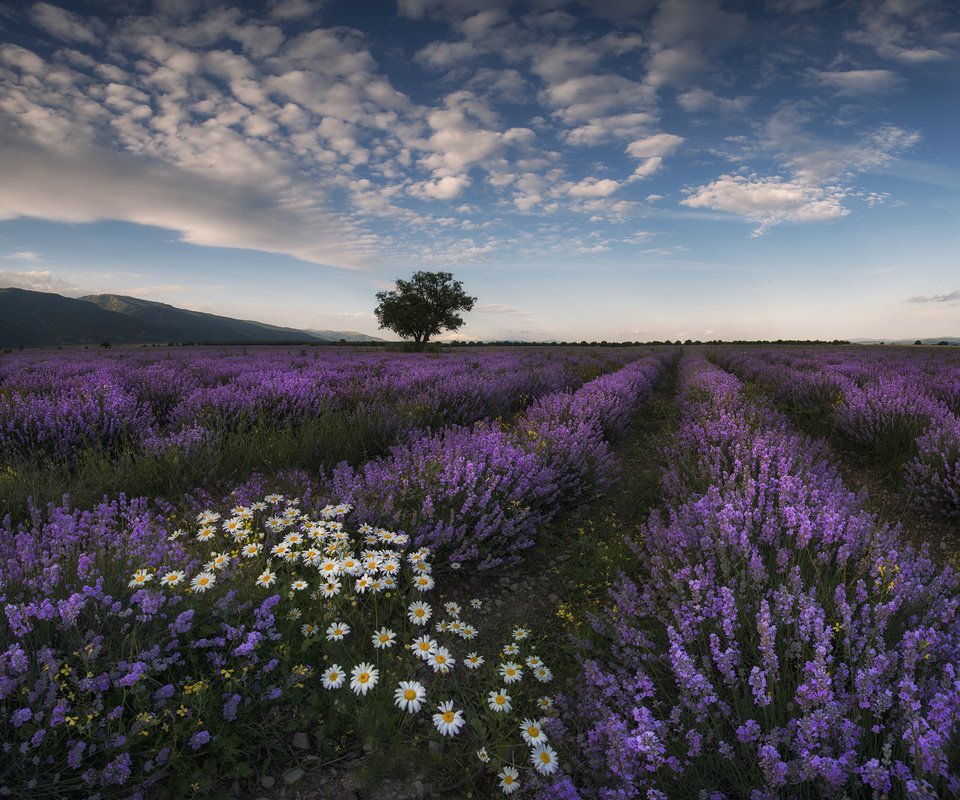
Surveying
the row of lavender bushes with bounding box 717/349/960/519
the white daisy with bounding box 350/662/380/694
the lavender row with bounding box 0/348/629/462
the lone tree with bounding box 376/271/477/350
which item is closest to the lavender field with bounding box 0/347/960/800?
the white daisy with bounding box 350/662/380/694

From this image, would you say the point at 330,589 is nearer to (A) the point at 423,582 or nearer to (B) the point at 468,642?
(A) the point at 423,582

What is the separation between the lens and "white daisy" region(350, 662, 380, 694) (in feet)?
5.62

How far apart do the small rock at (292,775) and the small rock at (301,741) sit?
83 mm

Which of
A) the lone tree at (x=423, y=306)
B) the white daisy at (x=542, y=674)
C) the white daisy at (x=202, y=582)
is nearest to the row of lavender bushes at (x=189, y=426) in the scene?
the white daisy at (x=202, y=582)

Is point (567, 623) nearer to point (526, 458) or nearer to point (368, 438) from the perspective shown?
point (526, 458)

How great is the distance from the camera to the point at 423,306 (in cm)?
4475

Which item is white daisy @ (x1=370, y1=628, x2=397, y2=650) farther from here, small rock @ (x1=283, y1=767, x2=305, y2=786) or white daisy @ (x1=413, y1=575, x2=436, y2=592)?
small rock @ (x1=283, y1=767, x2=305, y2=786)

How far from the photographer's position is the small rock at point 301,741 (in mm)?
1783

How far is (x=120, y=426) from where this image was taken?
5.01 m

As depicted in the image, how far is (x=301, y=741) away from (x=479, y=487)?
1795 mm

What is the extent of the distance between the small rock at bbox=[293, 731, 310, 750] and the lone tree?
42.8 meters

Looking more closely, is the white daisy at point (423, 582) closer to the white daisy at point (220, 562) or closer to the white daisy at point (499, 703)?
the white daisy at point (499, 703)

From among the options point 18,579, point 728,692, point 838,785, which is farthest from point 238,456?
point 838,785

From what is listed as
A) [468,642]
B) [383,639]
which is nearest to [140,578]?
[383,639]
